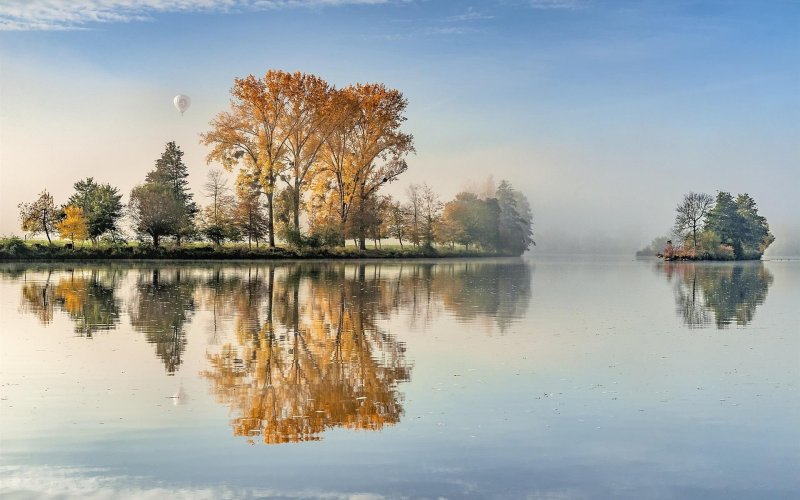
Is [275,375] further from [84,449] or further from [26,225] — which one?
[26,225]

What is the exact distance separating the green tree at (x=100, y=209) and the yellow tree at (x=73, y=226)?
51 centimetres

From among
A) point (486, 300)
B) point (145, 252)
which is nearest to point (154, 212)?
point (145, 252)

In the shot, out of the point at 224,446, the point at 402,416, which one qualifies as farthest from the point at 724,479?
the point at 224,446

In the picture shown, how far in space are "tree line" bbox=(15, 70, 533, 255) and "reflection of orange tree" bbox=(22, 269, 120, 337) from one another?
32.7m

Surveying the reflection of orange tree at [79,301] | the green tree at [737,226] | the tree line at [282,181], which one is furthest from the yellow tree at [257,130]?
the green tree at [737,226]

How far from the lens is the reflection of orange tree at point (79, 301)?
19288 millimetres

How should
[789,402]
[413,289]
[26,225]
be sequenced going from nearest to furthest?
[789,402] → [413,289] → [26,225]

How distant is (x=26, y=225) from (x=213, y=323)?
67.8m

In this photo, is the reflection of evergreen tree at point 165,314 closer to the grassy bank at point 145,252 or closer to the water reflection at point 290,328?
the water reflection at point 290,328

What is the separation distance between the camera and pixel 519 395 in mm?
10594

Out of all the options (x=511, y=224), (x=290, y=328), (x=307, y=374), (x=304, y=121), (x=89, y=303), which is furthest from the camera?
(x=511, y=224)

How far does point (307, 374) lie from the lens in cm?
1206

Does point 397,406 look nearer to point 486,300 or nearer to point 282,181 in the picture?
point 486,300

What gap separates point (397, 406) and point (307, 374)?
2.53 m
